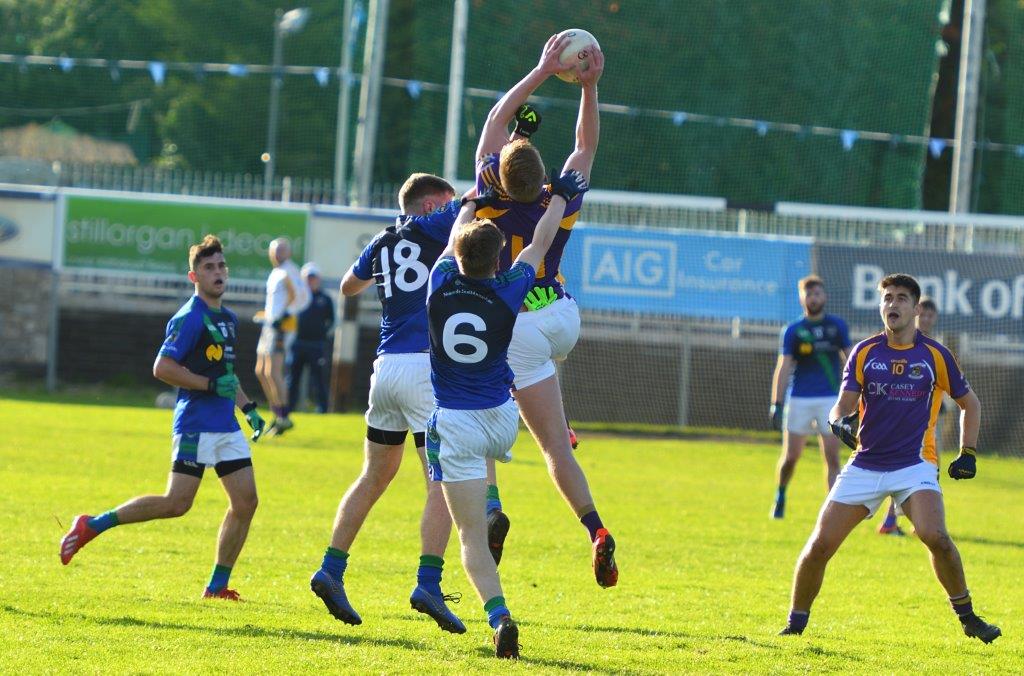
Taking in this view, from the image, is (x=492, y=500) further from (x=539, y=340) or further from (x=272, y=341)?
(x=272, y=341)

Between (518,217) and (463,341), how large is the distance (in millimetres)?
992

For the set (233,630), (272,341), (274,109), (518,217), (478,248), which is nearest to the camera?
(478,248)

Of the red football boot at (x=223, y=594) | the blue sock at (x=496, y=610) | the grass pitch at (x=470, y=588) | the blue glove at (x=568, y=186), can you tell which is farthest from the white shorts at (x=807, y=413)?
the blue sock at (x=496, y=610)

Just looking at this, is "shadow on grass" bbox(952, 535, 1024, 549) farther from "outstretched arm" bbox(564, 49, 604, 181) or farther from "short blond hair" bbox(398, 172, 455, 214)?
"short blond hair" bbox(398, 172, 455, 214)

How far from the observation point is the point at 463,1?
23672mm

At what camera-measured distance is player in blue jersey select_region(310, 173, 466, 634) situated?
7.58 metres

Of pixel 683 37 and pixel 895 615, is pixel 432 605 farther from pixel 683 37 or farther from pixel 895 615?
pixel 683 37

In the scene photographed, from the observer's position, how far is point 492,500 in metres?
7.69

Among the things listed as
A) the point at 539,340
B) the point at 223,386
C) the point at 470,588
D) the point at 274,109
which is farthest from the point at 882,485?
the point at 274,109

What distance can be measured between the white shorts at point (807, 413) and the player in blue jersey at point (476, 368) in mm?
7709

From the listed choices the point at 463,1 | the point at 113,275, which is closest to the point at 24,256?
the point at 113,275

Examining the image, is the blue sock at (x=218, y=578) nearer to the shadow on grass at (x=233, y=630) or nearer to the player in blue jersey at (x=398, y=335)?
the shadow on grass at (x=233, y=630)

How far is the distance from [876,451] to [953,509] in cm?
862

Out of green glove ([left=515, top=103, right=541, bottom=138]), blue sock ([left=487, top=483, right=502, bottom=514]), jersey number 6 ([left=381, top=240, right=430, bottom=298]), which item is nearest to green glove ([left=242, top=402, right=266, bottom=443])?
jersey number 6 ([left=381, top=240, right=430, bottom=298])
